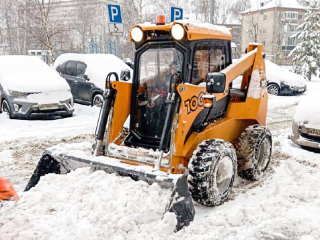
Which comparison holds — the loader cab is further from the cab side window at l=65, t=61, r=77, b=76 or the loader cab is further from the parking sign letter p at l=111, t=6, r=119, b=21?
the cab side window at l=65, t=61, r=77, b=76

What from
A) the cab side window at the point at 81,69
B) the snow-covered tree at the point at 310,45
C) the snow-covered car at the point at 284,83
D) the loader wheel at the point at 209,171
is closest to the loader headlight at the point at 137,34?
the loader wheel at the point at 209,171

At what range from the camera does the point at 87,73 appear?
1109cm

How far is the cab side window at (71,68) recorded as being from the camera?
1162 centimetres

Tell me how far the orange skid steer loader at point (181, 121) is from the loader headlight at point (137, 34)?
1 centimetres

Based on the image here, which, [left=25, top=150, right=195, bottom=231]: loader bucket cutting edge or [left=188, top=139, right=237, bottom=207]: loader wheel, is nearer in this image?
[left=25, top=150, right=195, bottom=231]: loader bucket cutting edge

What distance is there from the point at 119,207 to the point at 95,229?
330 mm

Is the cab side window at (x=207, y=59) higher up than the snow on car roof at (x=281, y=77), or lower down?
higher up

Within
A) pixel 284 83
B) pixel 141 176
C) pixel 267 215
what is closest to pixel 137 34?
pixel 141 176

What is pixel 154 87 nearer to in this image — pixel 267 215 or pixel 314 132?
pixel 267 215

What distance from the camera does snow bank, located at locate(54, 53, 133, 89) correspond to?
1086cm

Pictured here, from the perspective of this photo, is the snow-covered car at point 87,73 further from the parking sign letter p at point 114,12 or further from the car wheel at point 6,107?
the car wheel at point 6,107

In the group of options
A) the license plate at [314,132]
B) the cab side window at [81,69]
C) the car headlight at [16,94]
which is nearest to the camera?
the license plate at [314,132]

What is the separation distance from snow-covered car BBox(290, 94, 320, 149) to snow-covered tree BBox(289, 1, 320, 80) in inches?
702

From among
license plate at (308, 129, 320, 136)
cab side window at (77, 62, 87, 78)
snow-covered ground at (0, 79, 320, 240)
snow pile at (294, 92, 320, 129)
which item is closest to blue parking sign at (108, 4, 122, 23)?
cab side window at (77, 62, 87, 78)
